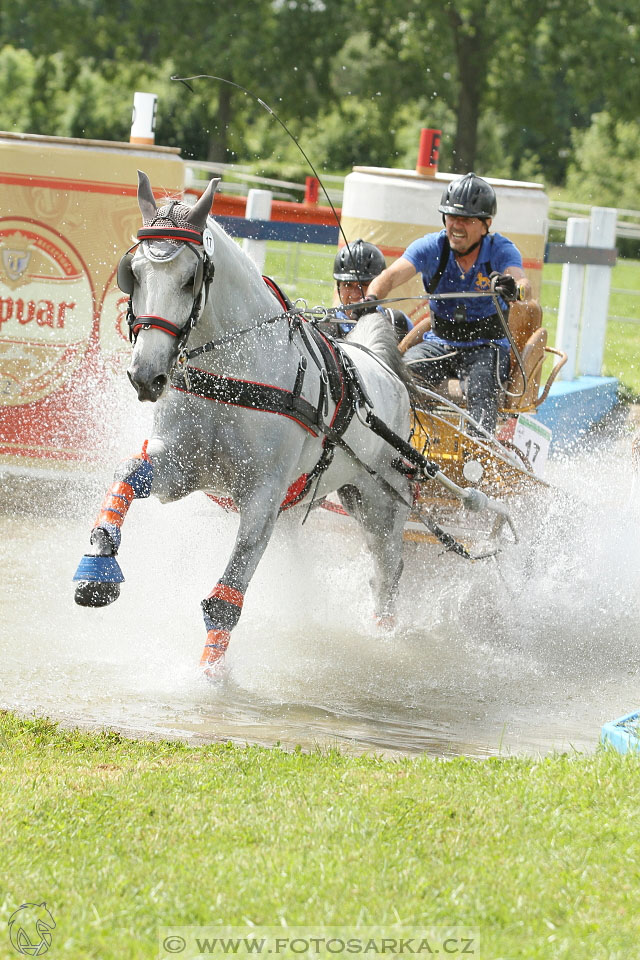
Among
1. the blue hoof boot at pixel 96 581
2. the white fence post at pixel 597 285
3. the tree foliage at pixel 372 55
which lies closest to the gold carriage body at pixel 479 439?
the blue hoof boot at pixel 96 581

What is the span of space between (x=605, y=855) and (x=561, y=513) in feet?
12.5

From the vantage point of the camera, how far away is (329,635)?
20.0 ft

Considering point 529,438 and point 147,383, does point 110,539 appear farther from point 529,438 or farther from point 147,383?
point 529,438

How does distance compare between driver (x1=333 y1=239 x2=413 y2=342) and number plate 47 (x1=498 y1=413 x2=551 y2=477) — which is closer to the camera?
driver (x1=333 y1=239 x2=413 y2=342)

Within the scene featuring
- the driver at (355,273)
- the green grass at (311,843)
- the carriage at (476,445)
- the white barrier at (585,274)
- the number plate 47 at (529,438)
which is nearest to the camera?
the green grass at (311,843)

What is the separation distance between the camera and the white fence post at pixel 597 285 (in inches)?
491

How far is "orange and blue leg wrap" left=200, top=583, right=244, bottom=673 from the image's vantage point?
4.88 metres

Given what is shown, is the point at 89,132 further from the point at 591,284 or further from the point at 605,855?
the point at 605,855

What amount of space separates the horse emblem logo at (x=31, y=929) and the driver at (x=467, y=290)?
4165 mm

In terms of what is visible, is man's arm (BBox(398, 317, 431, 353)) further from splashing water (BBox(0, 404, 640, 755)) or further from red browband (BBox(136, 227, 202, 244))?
red browband (BBox(136, 227, 202, 244))

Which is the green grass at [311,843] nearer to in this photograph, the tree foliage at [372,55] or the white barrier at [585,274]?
the white barrier at [585,274]

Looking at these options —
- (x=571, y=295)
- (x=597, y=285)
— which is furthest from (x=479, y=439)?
(x=597, y=285)

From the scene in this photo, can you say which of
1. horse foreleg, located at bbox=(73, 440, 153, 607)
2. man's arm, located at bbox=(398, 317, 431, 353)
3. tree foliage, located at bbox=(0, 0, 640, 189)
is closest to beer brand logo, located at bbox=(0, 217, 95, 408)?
man's arm, located at bbox=(398, 317, 431, 353)

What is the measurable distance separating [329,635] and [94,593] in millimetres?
1892
